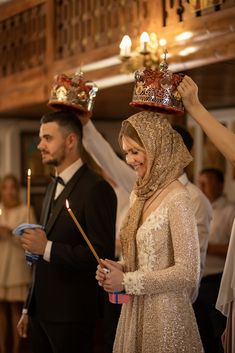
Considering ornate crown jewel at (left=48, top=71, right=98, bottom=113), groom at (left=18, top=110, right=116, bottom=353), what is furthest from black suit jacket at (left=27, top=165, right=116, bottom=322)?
ornate crown jewel at (left=48, top=71, right=98, bottom=113)

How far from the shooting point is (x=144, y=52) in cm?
476

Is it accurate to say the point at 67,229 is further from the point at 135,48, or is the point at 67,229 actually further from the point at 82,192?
the point at 135,48

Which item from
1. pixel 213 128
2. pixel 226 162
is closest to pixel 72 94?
pixel 213 128

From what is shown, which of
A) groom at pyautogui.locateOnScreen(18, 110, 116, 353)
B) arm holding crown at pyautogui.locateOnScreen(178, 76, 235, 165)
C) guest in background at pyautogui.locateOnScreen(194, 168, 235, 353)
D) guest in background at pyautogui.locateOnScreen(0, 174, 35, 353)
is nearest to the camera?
arm holding crown at pyautogui.locateOnScreen(178, 76, 235, 165)

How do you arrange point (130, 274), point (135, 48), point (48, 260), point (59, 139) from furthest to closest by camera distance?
point (135, 48) < point (59, 139) < point (48, 260) < point (130, 274)

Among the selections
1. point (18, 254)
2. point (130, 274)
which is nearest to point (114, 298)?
point (130, 274)

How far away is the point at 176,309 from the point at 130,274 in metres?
0.25

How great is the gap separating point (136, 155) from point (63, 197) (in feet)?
3.35

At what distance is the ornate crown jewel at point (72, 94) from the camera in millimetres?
4168

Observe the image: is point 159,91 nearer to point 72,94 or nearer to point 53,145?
point 53,145

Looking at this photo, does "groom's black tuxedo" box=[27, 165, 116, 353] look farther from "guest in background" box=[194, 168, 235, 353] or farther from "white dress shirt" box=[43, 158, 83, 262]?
"guest in background" box=[194, 168, 235, 353]

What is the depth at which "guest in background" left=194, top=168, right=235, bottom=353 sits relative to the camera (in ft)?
16.1

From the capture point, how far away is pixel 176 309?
290 centimetres

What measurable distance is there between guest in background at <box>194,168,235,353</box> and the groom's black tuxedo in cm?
134
